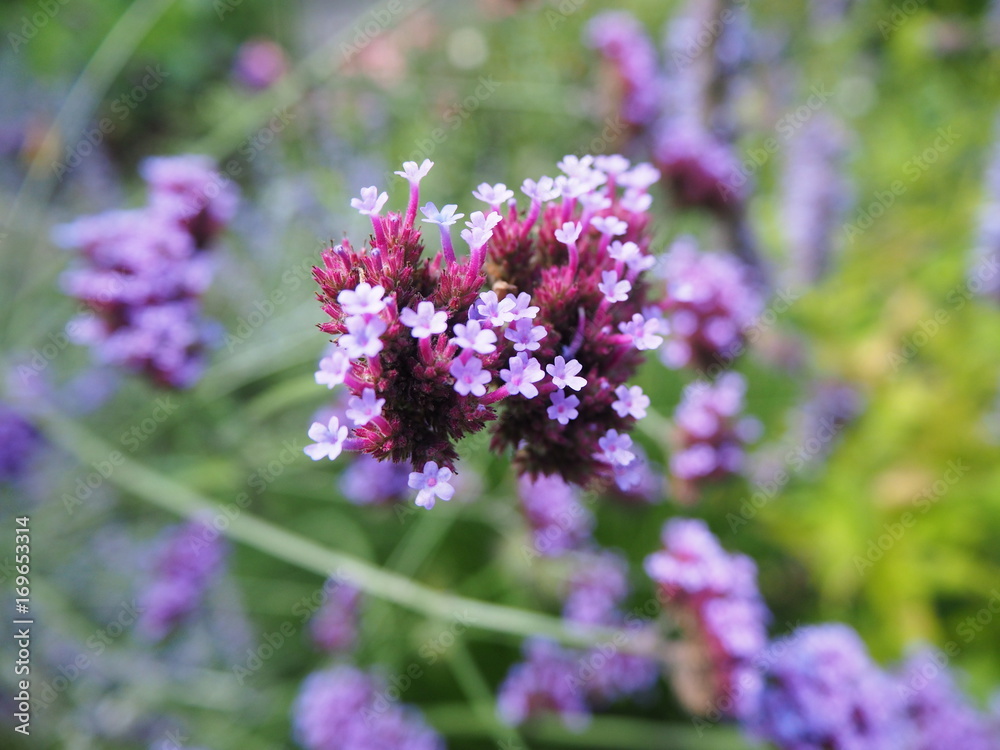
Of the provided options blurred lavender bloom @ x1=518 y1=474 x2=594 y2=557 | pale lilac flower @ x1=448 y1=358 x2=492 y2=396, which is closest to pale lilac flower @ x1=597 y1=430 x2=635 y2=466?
pale lilac flower @ x1=448 y1=358 x2=492 y2=396

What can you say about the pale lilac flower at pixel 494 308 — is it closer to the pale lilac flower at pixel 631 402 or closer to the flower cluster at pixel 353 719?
the pale lilac flower at pixel 631 402

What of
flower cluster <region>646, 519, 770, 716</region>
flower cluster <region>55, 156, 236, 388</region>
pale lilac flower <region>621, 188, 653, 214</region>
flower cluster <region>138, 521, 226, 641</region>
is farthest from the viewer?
flower cluster <region>138, 521, 226, 641</region>

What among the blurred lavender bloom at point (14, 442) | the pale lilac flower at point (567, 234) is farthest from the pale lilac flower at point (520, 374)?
the blurred lavender bloom at point (14, 442)

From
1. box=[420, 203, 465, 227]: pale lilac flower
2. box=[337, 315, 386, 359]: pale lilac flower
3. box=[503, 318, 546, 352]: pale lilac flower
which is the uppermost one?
box=[420, 203, 465, 227]: pale lilac flower

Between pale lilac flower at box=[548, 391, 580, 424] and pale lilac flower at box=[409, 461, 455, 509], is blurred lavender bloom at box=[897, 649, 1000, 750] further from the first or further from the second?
pale lilac flower at box=[409, 461, 455, 509]

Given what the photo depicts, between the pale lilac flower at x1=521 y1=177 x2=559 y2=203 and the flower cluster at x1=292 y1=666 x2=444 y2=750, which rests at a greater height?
the pale lilac flower at x1=521 y1=177 x2=559 y2=203

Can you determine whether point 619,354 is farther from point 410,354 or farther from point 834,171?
point 834,171

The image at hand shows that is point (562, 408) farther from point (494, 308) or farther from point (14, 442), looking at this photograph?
point (14, 442)

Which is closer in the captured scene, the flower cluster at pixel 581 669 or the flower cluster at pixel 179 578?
the flower cluster at pixel 581 669
